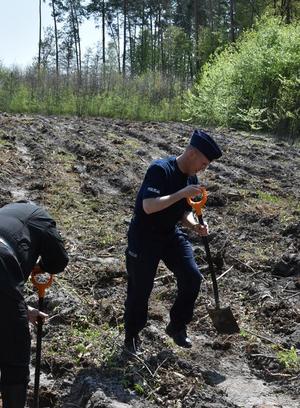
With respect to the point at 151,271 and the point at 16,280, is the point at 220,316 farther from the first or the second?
the point at 16,280

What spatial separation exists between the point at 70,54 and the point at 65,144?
3835cm


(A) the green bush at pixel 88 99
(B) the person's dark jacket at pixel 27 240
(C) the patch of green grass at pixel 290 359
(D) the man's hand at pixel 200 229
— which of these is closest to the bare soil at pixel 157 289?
(C) the patch of green grass at pixel 290 359

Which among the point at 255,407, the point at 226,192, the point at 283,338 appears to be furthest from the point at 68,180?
the point at 255,407

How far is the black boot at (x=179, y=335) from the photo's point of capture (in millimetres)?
4277

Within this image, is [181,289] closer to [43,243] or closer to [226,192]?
[43,243]

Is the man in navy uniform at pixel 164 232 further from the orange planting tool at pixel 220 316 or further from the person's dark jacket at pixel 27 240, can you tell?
the person's dark jacket at pixel 27 240

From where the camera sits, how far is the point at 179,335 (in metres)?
4.29

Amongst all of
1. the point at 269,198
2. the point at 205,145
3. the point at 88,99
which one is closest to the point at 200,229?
the point at 205,145

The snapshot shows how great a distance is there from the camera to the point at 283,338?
189 inches

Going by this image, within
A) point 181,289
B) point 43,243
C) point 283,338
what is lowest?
point 283,338

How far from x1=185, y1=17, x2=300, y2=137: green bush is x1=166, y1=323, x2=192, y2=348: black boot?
14.9 meters

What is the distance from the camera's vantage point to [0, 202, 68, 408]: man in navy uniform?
2.72m

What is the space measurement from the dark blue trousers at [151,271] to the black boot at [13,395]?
1.26m

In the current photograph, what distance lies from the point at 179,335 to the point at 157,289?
4.48 feet
